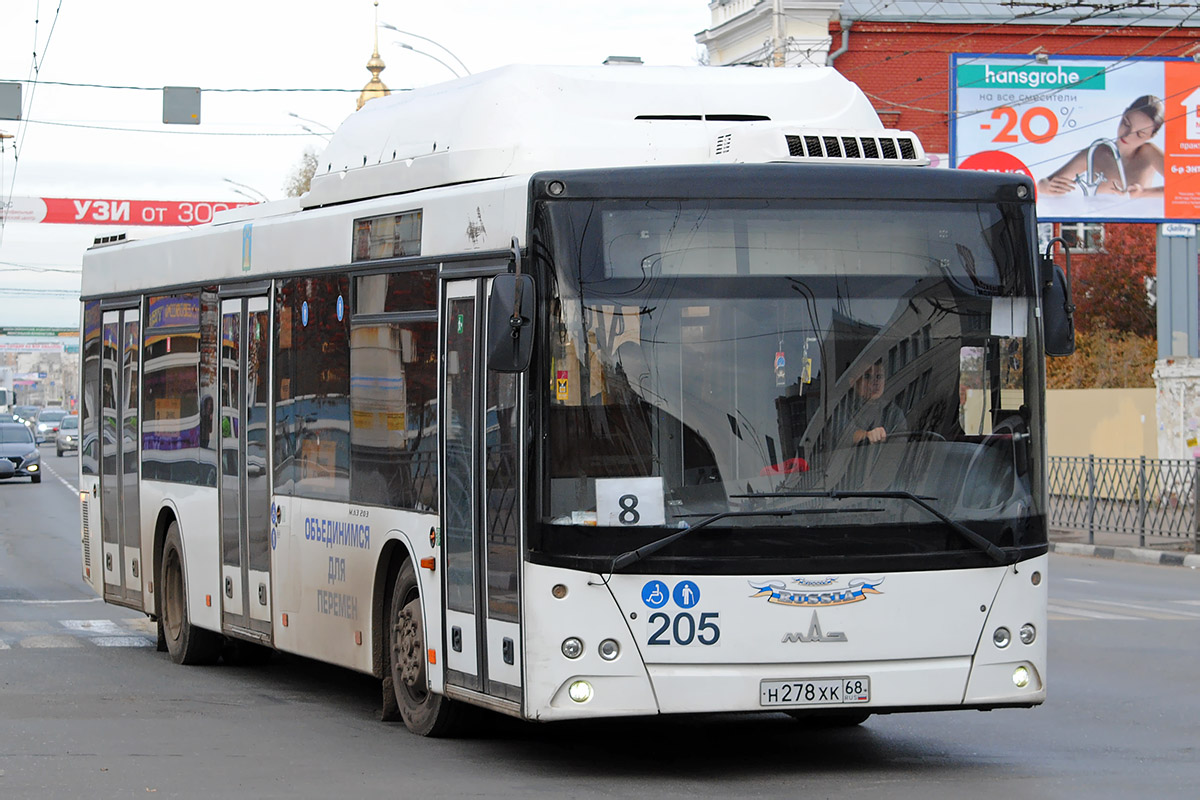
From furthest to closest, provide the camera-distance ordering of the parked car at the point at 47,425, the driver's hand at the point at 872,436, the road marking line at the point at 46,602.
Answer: the parked car at the point at 47,425 → the road marking line at the point at 46,602 → the driver's hand at the point at 872,436

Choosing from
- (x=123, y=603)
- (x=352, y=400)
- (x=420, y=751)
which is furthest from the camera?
(x=123, y=603)

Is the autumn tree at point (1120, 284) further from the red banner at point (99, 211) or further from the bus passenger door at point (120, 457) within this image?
the bus passenger door at point (120, 457)

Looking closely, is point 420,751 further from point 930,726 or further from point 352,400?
point 930,726

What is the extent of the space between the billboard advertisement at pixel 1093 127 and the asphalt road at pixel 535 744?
17738mm

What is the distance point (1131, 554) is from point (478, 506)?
17.7 metres

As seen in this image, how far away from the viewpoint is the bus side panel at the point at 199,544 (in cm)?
1259

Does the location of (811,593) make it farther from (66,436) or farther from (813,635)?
(66,436)

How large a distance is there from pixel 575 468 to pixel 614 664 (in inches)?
34.1

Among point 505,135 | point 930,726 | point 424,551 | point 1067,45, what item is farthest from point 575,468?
point 1067,45

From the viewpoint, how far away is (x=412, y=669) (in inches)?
382

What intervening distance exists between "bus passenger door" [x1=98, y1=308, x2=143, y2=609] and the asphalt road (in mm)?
719

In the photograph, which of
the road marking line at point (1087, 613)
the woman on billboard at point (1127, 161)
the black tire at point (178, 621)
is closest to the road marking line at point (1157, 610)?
the road marking line at point (1087, 613)

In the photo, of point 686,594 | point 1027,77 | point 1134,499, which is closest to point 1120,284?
point 1027,77

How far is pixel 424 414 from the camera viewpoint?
946 cm
